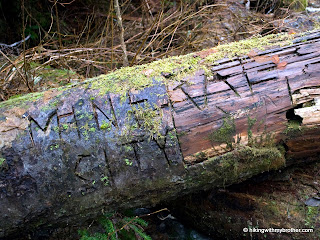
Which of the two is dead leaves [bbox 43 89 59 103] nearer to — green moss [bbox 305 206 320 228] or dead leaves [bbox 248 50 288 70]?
dead leaves [bbox 248 50 288 70]

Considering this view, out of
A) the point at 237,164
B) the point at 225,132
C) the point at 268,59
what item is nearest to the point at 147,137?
the point at 225,132

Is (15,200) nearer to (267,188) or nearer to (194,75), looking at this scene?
(194,75)

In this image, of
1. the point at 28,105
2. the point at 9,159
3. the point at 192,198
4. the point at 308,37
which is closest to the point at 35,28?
the point at 28,105

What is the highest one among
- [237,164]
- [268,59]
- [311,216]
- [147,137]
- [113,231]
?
[268,59]

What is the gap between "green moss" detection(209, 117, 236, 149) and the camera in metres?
1.66

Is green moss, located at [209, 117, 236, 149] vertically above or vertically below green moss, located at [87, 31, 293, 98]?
below

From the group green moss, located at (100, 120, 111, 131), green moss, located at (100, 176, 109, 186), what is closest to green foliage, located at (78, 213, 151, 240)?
green moss, located at (100, 176, 109, 186)

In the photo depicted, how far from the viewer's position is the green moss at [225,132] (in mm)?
1663

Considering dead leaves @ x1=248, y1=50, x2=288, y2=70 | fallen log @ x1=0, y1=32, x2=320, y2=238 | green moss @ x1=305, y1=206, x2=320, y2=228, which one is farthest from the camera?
green moss @ x1=305, y1=206, x2=320, y2=228

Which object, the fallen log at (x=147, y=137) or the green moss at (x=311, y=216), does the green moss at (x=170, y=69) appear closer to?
the fallen log at (x=147, y=137)

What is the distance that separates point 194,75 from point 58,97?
855 millimetres

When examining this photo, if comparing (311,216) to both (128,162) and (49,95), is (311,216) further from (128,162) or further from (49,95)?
(49,95)

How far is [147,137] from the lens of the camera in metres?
1.65

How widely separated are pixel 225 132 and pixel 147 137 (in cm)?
44
